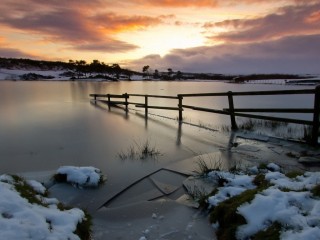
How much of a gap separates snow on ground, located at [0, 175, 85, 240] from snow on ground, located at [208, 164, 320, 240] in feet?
6.89

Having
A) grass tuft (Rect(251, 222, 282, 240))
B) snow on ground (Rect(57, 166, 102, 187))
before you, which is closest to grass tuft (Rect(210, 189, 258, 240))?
grass tuft (Rect(251, 222, 282, 240))

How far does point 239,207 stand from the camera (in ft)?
13.5

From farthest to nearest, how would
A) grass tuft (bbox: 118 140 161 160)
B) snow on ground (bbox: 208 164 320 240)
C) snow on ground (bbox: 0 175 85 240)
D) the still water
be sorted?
grass tuft (bbox: 118 140 161 160), the still water, snow on ground (bbox: 208 164 320 240), snow on ground (bbox: 0 175 85 240)

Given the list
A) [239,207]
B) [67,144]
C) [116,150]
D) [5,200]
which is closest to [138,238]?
[239,207]

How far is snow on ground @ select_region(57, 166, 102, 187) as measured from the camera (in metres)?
6.16

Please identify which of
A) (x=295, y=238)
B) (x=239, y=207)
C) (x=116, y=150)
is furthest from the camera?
(x=116, y=150)

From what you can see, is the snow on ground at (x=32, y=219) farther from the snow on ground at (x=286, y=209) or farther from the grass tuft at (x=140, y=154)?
the grass tuft at (x=140, y=154)

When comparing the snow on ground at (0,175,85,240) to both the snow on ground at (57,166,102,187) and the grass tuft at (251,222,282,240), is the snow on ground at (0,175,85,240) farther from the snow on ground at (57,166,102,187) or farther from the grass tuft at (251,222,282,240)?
the grass tuft at (251,222,282,240)

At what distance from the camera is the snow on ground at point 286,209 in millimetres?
3310

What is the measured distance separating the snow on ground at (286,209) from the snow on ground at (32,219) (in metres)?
2.10

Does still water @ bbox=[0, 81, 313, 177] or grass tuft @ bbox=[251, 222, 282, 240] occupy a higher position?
grass tuft @ bbox=[251, 222, 282, 240]

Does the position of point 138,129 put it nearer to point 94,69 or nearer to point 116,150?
point 116,150

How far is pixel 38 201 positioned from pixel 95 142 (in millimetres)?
6547

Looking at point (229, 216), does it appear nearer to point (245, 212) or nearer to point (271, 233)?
point (245, 212)
